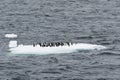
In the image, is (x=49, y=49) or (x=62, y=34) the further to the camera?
(x=62, y=34)

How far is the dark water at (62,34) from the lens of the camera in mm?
66250

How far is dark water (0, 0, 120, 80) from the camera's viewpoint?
6625 centimetres

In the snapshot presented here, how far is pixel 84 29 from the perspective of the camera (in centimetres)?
9062

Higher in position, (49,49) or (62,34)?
(62,34)

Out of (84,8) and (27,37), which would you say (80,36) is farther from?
(84,8)

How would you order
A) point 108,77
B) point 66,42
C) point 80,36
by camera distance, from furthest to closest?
point 80,36
point 66,42
point 108,77

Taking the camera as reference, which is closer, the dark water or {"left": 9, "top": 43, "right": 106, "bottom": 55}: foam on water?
the dark water

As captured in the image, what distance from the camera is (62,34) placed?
8694cm

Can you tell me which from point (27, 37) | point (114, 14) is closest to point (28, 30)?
point (27, 37)

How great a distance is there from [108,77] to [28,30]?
28.7 meters

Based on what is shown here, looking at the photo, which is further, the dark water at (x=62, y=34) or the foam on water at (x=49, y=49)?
the foam on water at (x=49, y=49)

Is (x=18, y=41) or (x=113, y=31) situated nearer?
(x=18, y=41)

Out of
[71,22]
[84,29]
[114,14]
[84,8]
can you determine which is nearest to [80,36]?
[84,29]

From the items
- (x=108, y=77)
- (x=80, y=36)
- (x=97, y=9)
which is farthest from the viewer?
(x=97, y=9)
